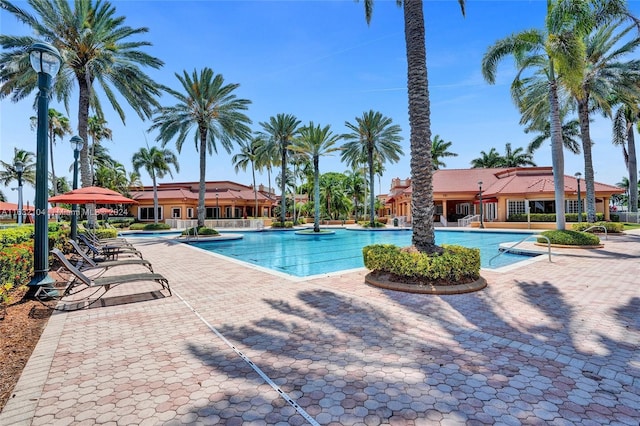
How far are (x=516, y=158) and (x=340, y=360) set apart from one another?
61.7m

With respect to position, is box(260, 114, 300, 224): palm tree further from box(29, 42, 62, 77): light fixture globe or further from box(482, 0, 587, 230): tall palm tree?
box(29, 42, 62, 77): light fixture globe

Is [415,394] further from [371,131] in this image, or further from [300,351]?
[371,131]

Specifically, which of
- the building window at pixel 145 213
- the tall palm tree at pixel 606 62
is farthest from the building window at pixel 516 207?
the building window at pixel 145 213

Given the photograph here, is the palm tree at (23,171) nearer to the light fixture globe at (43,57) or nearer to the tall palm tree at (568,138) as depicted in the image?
the light fixture globe at (43,57)

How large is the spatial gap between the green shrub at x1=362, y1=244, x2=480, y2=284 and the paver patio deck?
30.4 inches

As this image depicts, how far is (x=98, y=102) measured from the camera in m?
20.7

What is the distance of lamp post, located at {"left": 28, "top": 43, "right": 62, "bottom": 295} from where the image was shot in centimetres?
609

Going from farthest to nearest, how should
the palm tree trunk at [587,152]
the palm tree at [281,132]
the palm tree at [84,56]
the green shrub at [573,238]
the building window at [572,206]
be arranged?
1. the palm tree at [281,132]
2. the building window at [572,206]
3. the palm tree trunk at [587,152]
4. the palm tree at [84,56]
5. the green shrub at [573,238]

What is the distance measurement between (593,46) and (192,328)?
26.7 m

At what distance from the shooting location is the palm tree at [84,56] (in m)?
16.3

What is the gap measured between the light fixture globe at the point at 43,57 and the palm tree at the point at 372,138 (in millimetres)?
27624

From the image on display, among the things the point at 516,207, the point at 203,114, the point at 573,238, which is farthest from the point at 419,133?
the point at 516,207

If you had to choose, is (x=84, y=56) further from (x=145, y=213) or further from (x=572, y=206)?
(x=572, y=206)

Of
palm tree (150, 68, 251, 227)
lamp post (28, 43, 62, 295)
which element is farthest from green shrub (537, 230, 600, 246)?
palm tree (150, 68, 251, 227)
